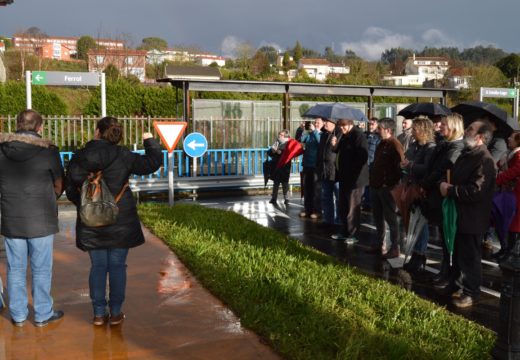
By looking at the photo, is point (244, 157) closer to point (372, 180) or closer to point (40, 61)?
point (372, 180)

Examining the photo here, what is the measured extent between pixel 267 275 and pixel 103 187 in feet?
7.28

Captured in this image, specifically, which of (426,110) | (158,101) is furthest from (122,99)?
(426,110)

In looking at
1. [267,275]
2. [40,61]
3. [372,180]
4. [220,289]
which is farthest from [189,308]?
[40,61]

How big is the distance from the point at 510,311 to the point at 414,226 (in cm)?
291

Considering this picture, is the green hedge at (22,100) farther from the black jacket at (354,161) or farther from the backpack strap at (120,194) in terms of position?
the backpack strap at (120,194)

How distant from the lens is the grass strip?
4.36 m

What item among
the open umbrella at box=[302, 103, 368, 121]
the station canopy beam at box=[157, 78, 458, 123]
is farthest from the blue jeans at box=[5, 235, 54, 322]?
the station canopy beam at box=[157, 78, 458, 123]

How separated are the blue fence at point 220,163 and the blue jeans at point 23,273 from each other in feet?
32.2

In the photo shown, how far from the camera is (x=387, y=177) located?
7.48m

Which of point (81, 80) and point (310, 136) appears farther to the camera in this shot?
point (81, 80)

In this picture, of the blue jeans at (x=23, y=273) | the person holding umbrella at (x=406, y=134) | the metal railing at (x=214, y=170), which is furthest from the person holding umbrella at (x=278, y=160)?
the blue jeans at (x=23, y=273)

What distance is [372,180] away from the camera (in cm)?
764

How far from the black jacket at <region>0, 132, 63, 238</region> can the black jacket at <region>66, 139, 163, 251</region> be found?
0.24 metres

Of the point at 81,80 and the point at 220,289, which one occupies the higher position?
the point at 81,80
